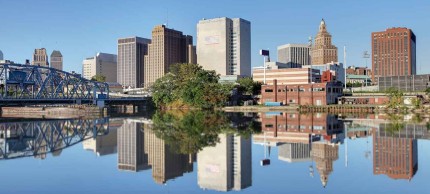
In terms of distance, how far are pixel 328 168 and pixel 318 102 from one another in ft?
335

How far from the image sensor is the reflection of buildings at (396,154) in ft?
85.7

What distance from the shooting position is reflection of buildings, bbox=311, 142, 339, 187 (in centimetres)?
2589

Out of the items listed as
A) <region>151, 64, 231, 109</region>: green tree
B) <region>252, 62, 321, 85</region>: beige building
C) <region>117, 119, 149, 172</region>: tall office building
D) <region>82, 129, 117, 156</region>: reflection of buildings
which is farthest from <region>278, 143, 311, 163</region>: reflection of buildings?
<region>252, 62, 321, 85</region>: beige building

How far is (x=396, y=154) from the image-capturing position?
32.2 meters

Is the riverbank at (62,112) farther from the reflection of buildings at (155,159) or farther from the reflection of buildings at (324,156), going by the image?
the reflection of buildings at (324,156)

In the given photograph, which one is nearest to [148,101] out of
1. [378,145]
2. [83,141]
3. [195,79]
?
[195,79]

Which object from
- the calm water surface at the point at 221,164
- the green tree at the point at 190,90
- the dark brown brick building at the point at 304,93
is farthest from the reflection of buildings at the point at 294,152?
the dark brown brick building at the point at 304,93

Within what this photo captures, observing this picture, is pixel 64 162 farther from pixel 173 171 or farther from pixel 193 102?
pixel 193 102

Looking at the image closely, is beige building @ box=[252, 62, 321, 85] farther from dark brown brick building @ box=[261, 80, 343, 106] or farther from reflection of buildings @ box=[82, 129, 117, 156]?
reflection of buildings @ box=[82, 129, 117, 156]

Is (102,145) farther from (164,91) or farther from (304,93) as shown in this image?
(164,91)

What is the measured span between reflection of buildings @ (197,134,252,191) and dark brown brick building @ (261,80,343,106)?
91018 mm

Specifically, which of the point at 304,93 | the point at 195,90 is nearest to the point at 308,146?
the point at 195,90

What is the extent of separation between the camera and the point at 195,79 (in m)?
139

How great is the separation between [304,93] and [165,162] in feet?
343
